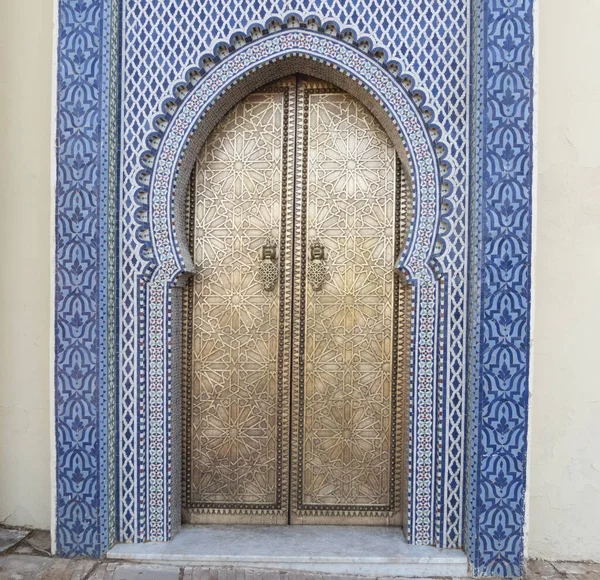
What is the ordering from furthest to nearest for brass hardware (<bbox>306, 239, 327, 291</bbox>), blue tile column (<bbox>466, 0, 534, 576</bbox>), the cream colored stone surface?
brass hardware (<bbox>306, 239, 327, 291</bbox>) → the cream colored stone surface → blue tile column (<bbox>466, 0, 534, 576</bbox>)

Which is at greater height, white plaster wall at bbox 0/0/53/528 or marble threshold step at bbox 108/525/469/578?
white plaster wall at bbox 0/0/53/528

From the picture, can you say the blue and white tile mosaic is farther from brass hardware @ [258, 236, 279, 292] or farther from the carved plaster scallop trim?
brass hardware @ [258, 236, 279, 292]

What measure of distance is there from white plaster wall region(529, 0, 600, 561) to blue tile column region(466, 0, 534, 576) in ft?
1.07

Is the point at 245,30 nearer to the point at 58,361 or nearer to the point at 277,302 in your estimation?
the point at 277,302

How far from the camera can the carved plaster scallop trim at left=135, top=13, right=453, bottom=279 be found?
9.28ft

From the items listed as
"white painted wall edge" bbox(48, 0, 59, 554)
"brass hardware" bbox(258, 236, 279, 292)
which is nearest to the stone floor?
"white painted wall edge" bbox(48, 0, 59, 554)

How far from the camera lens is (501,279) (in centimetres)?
269

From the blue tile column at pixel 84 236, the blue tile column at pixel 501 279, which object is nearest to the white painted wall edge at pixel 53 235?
the blue tile column at pixel 84 236

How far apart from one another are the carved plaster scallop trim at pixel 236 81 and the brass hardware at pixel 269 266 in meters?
0.44

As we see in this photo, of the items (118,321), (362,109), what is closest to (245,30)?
(362,109)

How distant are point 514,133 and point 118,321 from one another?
227 centimetres

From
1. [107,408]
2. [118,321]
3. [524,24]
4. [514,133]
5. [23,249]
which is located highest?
[524,24]

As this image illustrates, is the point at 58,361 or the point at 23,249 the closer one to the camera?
the point at 58,361

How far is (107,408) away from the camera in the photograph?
284cm
